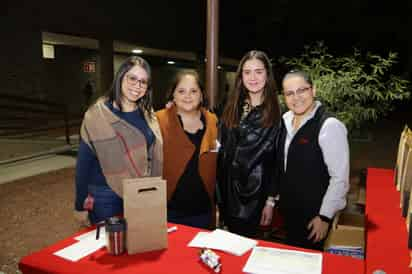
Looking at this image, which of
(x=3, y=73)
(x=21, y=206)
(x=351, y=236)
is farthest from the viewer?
(x=3, y=73)

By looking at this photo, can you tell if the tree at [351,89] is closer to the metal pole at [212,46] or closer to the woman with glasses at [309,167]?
the metal pole at [212,46]

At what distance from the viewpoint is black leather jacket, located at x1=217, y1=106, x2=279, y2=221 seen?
2418mm

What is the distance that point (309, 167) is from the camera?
88.4 inches

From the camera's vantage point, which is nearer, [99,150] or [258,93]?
Answer: [99,150]

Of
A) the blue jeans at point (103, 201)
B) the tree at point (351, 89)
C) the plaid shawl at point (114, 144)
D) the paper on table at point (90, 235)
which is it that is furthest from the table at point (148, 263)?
the tree at point (351, 89)

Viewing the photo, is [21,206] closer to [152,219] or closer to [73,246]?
[73,246]

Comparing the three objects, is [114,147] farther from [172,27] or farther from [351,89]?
[172,27]

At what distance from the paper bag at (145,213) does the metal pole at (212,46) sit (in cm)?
167

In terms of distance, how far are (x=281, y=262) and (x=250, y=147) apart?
84 cm

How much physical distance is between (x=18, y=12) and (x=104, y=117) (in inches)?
359

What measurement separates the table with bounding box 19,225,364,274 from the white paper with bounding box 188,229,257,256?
1.3 inches

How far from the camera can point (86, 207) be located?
7.27ft

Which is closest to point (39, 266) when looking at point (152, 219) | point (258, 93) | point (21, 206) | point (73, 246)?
point (73, 246)

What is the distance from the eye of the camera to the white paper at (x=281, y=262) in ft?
5.45
